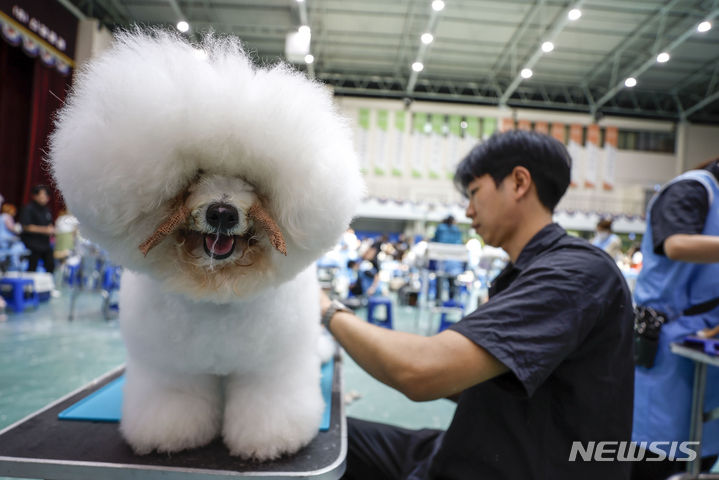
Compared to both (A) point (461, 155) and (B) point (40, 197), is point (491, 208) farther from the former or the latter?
(A) point (461, 155)

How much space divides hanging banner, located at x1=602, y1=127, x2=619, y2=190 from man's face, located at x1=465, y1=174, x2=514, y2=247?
523 inches

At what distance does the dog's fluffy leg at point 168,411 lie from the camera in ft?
2.57

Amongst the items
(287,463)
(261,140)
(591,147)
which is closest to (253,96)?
(261,140)

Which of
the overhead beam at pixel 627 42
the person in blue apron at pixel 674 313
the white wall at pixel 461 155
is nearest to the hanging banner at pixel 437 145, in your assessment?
the white wall at pixel 461 155

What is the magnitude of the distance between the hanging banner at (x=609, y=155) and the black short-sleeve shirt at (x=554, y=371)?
13435mm

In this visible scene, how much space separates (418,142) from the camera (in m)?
12.1

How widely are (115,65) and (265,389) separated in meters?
0.61

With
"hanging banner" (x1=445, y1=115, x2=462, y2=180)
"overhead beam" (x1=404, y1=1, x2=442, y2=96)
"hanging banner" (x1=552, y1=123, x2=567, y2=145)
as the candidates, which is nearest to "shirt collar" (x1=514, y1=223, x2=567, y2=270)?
"overhead beam" (x1=404, y1=1, x2=442, y2=96)

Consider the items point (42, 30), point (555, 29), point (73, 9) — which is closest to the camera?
point (42, 30)

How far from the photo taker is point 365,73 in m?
11.5

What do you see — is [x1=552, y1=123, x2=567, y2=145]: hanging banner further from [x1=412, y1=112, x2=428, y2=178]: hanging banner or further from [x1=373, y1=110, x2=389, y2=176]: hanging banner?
[x1=373, y1=110, x2=389, y2=176]: hanging banner

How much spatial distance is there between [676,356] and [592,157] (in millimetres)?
12631

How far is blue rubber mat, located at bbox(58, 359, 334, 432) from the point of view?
3.05 feet

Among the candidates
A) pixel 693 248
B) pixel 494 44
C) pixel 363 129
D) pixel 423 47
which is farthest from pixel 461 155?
pixel 693 248
